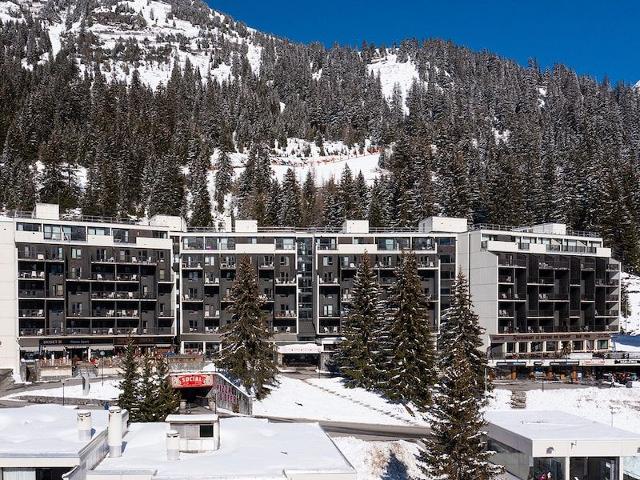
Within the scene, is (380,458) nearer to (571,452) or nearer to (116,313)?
(571,452)

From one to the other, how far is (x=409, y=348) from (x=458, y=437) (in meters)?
33.5

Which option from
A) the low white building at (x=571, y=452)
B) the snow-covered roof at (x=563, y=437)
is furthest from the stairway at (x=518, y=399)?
the low white building at (x=571, y=452)

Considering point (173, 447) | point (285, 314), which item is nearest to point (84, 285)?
point (285, 314)

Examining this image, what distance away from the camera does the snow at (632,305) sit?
113m

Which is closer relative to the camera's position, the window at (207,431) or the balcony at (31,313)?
the window at (207,431)

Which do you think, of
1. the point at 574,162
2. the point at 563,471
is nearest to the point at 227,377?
the point at 563,471

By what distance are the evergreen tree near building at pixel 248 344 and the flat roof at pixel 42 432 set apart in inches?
954

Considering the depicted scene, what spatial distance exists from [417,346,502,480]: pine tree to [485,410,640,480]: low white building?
1504 millimetres

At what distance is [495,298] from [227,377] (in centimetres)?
4247

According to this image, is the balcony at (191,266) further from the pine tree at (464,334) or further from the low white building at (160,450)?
the low white building at (160,450)

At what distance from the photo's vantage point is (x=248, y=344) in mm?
68562

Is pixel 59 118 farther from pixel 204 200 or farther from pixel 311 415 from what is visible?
pixel 311 415

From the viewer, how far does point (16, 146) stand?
558 feet

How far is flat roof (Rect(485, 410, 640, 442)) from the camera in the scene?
36.6 metres
